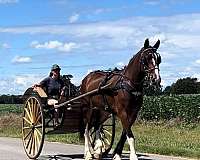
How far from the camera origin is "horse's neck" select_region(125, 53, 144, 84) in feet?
36.3

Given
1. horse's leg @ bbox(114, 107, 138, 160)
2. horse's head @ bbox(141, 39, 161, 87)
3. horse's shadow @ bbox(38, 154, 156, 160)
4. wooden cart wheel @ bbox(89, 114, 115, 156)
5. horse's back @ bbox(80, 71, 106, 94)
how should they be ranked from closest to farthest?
horse's head @ bbox(141, 39, 161, 87), horse's leg @ bbox(114, 107, 138, 160), horse's back @ bbox(80, 71, 106, 94), horse's shadow @ bbox(38, 154, 156, 160), wooden cart wheel @ bbox(89, 114, 115, 156)

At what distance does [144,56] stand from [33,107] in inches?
156

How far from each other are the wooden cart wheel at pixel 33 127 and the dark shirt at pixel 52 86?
0.48 meters

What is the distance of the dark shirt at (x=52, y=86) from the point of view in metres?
13.8

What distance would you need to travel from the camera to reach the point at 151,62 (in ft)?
34.9

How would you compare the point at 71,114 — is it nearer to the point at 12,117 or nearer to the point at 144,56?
the point at 144,56

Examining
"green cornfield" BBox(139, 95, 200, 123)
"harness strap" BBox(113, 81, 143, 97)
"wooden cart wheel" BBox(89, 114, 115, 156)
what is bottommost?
"wooden cart wheel" BBox(89, 114, 115, 156)

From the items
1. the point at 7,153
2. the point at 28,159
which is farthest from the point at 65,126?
the point at 7,153

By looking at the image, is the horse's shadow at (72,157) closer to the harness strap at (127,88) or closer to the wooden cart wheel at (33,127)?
the wooden cart wheel at (33,127)

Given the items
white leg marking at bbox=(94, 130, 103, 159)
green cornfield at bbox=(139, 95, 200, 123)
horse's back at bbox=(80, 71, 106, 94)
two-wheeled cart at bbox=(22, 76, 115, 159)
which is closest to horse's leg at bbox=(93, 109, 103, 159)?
white leg marking at bbox=(94, 130, 103, 159)

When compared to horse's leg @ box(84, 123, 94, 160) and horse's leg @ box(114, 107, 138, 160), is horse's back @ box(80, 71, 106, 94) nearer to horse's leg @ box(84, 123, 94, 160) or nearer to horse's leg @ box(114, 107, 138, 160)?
horse's leg @ box(84, 123, 94, 160)

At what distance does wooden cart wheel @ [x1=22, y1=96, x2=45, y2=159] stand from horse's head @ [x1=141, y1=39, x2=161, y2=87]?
3300mm

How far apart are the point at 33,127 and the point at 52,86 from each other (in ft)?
3.80

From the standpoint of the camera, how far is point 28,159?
43.4 feet
